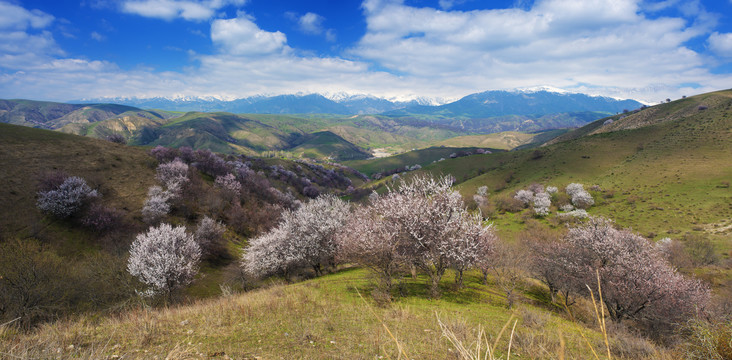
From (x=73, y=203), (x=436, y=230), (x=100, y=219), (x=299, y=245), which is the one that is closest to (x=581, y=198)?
(x=436, y=230)

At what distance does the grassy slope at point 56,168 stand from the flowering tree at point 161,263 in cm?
2091

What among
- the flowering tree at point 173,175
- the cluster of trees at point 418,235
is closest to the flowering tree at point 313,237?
the cluster of trees at point 418,235

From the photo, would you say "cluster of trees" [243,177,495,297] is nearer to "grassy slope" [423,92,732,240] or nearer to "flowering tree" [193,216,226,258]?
"flowering tree" [193,216,226,258]

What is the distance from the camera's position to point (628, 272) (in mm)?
24625

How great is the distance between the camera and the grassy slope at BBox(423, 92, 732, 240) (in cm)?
6191

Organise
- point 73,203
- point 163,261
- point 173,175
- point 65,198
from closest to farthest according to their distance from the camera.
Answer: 1. point 163,261
2. point 65,198
3. point 73,203
4. point 173,175

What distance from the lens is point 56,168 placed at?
5038cm

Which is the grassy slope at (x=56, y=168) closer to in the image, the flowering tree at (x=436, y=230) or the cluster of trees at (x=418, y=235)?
the cluster of trees at (x=418, y=235)

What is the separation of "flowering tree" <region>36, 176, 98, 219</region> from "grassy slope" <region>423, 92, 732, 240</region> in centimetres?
9428

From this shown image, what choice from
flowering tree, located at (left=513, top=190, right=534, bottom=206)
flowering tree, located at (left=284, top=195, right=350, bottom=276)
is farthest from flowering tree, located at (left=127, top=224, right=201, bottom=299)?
flowering tree, located at (left=513, top=190, right=534, bottom=206)

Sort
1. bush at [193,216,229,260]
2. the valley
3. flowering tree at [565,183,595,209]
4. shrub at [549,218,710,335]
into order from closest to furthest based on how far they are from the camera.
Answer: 1. the valley
2. shrub at [549,218,710,335]
3. bush at [193,216,229,260]
4. flowering tree at [565,183,595,209]

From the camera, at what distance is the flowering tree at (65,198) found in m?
41.6

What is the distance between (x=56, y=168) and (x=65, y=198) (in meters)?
13.7

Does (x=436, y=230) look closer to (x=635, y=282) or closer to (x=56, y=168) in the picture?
(x=635, y=282)
